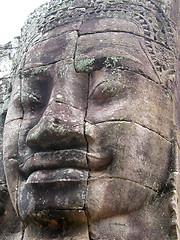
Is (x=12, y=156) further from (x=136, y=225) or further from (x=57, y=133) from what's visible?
(x=136, y=225)

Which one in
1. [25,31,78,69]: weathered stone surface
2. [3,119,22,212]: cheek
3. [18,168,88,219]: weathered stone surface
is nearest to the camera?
[18,168,88,219]: weathered stone surface

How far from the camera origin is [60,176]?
3082 millimetres

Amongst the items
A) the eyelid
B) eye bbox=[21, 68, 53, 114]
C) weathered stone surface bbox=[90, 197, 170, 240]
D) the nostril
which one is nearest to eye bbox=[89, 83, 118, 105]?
the eyelid

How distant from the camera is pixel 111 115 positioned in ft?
11.0

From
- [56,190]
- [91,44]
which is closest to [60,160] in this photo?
[56,190]

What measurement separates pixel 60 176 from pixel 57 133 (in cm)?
36

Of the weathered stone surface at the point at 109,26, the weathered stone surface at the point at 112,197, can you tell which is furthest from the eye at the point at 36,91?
the weathered stone surface at the point at 112,197

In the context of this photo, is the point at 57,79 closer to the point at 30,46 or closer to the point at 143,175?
the point at 30,46

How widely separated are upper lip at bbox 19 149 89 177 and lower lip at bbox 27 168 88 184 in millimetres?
38

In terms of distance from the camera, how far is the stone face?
309 centimetres

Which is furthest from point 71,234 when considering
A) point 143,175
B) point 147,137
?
point 147,137

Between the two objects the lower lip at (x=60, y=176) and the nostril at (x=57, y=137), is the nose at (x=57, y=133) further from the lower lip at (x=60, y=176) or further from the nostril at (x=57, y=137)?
the lower lip at (x=60, y=176)

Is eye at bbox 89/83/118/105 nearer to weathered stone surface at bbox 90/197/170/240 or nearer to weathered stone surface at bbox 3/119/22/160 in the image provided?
weathered stone surface at bbox 3/119/22/160

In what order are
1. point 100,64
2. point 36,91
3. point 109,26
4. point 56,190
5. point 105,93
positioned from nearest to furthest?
point 56,190 < point 105,93 < point 100,64 < point 36,91 < point 109,26
